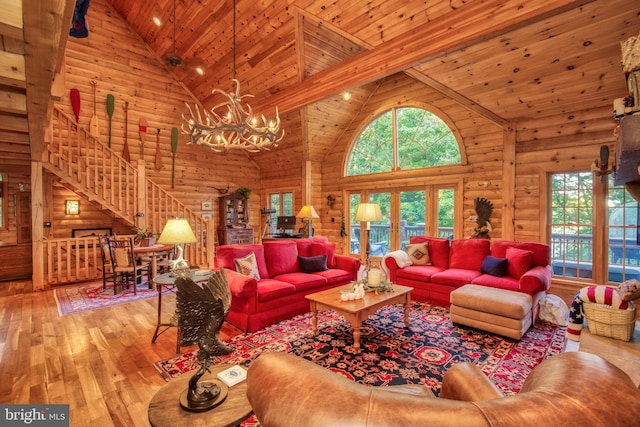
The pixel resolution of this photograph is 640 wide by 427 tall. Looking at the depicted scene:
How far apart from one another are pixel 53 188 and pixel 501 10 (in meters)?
8.33

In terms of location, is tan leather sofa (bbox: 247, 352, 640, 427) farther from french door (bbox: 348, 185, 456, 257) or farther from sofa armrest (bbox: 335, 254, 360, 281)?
french door (bbox: 348, 185, 456, 257)

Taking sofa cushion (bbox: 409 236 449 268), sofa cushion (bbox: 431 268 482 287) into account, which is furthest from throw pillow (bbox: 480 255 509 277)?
sofa cushion (bbox: 409 236 449 268)

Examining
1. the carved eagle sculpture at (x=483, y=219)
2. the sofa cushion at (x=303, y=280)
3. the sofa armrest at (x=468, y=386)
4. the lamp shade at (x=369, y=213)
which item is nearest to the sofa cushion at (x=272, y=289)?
the sofa cushion at (x=303, y=280)

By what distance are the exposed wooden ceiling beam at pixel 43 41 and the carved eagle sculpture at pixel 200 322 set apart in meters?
1.32

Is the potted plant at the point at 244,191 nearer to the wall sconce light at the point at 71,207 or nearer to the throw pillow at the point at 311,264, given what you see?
the wall sconce light at the point at 71,207

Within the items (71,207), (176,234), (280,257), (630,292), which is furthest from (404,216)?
(71,207)

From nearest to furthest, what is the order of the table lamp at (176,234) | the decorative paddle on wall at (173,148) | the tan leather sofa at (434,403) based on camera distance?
the tan leather sofa at (434,403)
the table lamp at (176,234)
the decorative paddle on wall at (173,148)

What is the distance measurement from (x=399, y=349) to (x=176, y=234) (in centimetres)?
244

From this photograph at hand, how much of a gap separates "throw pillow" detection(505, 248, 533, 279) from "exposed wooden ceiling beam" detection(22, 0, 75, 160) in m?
4.73

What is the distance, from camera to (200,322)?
134 cm

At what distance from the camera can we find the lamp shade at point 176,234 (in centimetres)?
281

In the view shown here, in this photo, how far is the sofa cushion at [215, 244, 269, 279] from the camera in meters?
3.82

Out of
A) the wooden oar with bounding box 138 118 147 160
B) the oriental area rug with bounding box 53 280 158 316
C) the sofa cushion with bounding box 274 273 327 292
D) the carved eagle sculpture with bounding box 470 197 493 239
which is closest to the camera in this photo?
the sofa cushion with bounding box 274 273 327 292

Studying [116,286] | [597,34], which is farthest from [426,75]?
[116,286]
